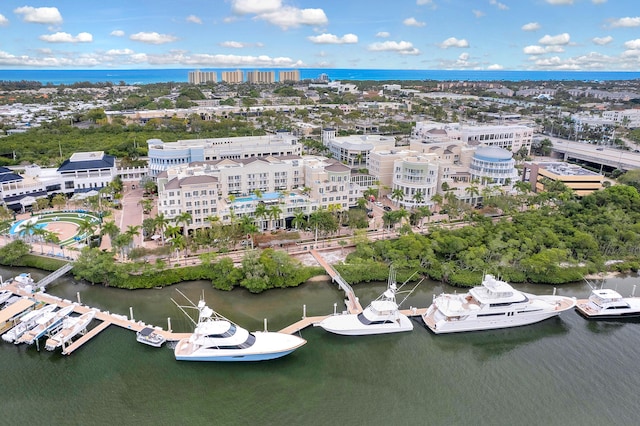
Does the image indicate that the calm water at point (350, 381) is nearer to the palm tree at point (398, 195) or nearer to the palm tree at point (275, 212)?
the palm tree at point (275, 212)

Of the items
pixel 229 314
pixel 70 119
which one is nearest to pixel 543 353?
pixel 229 314

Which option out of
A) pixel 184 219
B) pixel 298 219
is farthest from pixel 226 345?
pixel 298 219

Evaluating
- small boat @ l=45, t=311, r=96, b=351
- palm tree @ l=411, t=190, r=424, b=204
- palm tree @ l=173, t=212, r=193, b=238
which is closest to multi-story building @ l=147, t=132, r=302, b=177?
palm tree @ l=173, t=212, r=193, b=238

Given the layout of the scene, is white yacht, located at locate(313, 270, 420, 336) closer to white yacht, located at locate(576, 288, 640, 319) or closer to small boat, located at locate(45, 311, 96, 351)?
white yacht, located at locate(576, 288, 640, 319)

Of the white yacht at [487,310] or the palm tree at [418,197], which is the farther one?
the palm tree at [418,197]

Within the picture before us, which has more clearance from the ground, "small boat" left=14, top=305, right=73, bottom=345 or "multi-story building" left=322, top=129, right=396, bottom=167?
"multi-story building" left=322, top=129, right=396, bottom=167

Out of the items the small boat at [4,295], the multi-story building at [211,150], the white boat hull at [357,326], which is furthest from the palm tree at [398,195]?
the small boat at [4,295]
